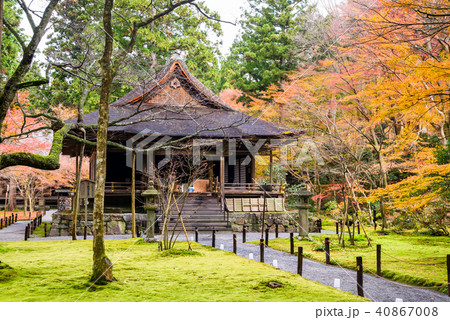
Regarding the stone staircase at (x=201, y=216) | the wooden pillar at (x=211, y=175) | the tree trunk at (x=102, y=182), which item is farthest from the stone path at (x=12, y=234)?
the tree trunk at (x=102, y=182)

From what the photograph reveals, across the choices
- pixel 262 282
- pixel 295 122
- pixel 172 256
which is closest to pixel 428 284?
pixel 262 282

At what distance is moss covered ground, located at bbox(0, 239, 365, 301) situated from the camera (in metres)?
4.80

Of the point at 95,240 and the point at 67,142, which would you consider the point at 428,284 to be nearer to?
the point at 95,240

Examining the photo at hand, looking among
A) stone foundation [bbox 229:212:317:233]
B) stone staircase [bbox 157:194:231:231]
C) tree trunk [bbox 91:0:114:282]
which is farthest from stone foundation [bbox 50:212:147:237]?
tree trunk [bbox 91:0:114:282]

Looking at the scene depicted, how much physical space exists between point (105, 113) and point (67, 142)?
47.6ft

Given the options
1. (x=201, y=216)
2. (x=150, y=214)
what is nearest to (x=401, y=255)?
(x=150, y=214)

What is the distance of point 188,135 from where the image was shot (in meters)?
18.4

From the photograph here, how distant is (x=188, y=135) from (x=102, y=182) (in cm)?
1294

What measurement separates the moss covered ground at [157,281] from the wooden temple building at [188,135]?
916 centimetres

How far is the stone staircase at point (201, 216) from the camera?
16.4 meters

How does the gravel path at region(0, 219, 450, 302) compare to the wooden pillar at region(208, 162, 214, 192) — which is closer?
the gravel path at region(0, 219, 450, 302)

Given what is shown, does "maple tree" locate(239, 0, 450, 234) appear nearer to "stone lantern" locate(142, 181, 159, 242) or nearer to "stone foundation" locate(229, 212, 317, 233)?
"stone foundation" locate(229, 212, 317, 233)

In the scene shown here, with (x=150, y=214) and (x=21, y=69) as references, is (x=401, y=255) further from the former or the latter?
(x=21, y=69)

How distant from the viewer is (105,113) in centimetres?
566
